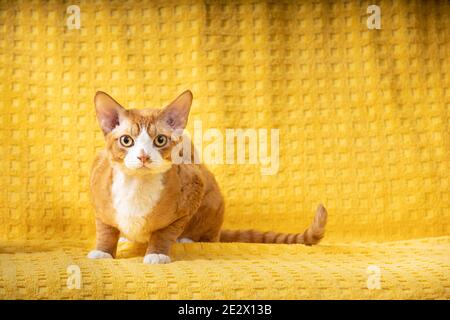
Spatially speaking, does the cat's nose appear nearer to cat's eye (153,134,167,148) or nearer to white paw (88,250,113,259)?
cat's eye (153,134,167,148)

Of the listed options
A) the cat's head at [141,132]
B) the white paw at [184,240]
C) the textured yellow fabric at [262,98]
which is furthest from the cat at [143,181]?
the textured yellow fabric at [262,98]

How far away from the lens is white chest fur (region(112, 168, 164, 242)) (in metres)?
1.28

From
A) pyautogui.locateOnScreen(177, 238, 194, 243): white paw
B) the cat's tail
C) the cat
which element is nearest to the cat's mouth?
the cat

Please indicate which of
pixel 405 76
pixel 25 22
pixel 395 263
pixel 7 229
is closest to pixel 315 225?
pixel 395 263

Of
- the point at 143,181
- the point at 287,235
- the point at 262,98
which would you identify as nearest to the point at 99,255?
the point at 143,181

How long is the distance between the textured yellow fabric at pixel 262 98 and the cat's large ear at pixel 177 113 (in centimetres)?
39

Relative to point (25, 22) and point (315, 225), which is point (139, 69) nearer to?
point (25, 22)

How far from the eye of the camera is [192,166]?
55.0 inches

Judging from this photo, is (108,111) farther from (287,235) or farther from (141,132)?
A: (287,235)

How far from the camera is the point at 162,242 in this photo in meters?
1.29

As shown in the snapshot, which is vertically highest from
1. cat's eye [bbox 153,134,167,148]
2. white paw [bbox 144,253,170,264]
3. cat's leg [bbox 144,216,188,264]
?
cat's eye [bbox 153,134,167,148]

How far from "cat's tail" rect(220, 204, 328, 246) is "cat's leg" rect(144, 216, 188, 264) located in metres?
0.29

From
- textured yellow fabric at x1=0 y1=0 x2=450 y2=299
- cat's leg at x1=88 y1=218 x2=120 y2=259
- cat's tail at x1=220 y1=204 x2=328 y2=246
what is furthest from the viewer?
textured yellow fabric at x1=0 y1=0 x2=450 y2=299

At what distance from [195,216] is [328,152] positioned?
43cm
